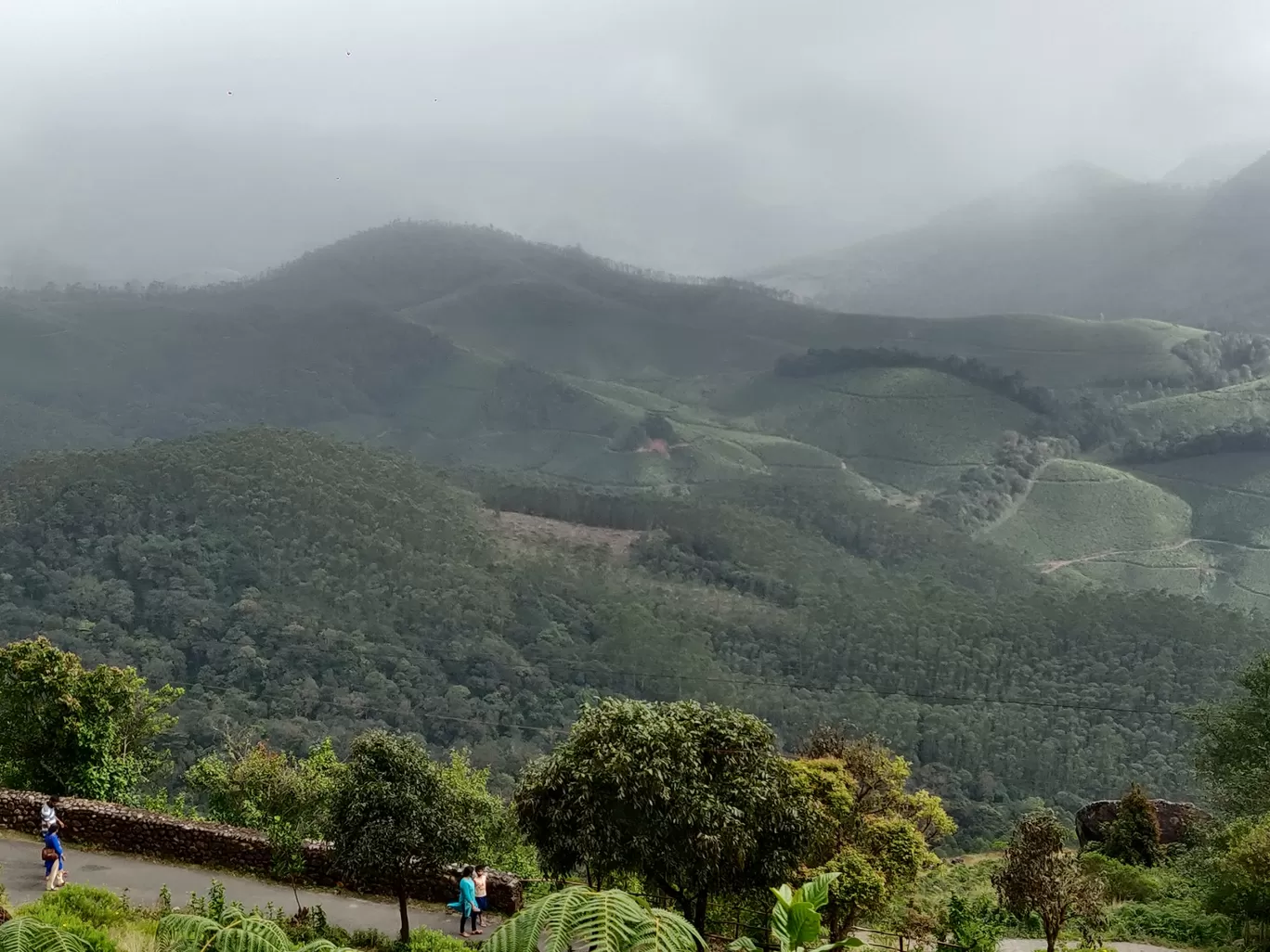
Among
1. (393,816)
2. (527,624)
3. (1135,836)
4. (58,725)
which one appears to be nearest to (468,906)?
(393,816)

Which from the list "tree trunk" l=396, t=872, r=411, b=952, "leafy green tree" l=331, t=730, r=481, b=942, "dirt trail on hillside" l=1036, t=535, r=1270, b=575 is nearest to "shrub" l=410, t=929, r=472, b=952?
"tree trunk" l=396, t=872, r=411, b=952

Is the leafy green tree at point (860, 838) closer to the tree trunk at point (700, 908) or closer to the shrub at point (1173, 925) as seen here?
the tree trunk at point (700, 908)

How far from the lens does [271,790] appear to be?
1902cm

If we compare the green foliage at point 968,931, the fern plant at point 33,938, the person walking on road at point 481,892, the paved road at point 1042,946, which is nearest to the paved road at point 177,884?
the person walking on road at point 481,892

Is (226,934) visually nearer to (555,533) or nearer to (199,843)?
(199,843)

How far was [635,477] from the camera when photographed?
160125mm

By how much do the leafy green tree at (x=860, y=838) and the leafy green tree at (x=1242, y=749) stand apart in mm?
11752

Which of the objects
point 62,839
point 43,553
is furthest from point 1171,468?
point 62,839

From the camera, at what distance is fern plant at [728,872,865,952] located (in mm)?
4930

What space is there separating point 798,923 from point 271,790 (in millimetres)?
16702

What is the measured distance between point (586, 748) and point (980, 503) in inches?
4788

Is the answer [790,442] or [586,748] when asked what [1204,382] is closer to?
[790,442]

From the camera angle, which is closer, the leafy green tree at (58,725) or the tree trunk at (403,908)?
the tree trunk at (403,908)

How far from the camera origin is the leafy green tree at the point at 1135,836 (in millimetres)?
31547
